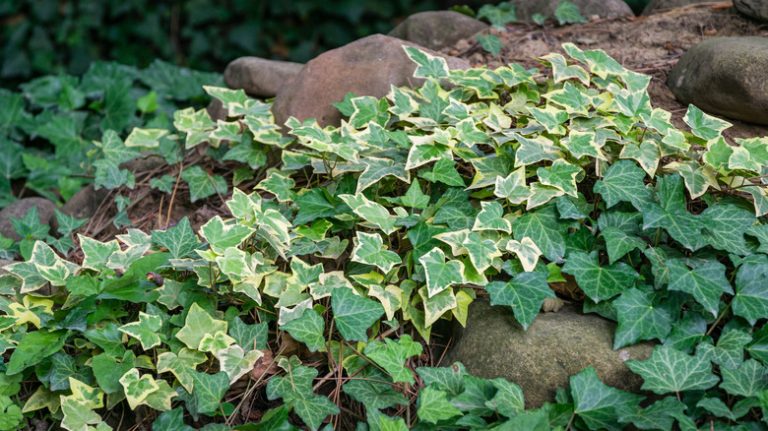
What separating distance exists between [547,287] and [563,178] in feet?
1.15

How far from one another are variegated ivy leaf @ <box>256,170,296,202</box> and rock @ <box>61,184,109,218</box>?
2.44ft

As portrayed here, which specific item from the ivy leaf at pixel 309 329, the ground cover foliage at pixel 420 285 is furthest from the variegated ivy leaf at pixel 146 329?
the ivy leaf at pixel 309 329

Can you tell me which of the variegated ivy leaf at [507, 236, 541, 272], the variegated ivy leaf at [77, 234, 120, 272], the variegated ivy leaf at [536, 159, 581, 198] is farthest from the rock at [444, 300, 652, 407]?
the variegated ivy leaf at [77, 234, 120, 272]

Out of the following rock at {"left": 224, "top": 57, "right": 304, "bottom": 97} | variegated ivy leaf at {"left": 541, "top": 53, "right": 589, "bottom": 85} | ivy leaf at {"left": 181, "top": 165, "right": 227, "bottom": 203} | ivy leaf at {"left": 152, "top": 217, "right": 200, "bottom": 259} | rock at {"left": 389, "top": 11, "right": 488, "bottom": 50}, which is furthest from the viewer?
rock at {"left": 389, "top": 11, "right": 488, "bottom": 50}

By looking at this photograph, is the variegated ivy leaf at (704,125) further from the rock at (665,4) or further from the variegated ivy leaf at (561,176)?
the rock at (665,4)

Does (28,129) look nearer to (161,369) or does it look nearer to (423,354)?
(161,369)

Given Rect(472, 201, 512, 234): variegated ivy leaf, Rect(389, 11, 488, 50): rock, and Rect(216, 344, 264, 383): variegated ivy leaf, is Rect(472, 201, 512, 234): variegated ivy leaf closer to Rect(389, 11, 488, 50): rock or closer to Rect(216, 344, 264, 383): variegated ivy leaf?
Rect(216, 344, 264, 383): variegated ivy leaf

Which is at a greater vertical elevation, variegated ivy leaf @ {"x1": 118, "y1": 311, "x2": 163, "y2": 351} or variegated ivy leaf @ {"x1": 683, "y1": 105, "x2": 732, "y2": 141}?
variegated ivy leaf @ {"x1": 683, "y1": 105, "x2": 732, "y2": 141}

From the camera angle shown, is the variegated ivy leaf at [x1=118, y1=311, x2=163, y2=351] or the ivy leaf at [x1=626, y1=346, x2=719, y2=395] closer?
the ivy leaf at [x1=626, y1=346, x2=719, y2=395]

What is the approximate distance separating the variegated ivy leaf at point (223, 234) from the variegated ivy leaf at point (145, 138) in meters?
0.89

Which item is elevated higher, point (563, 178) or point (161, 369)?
point (563, 178)

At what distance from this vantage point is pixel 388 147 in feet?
8.05

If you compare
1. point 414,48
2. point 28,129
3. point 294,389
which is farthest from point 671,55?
point 28,129

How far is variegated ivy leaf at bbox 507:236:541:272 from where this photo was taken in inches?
79.6
